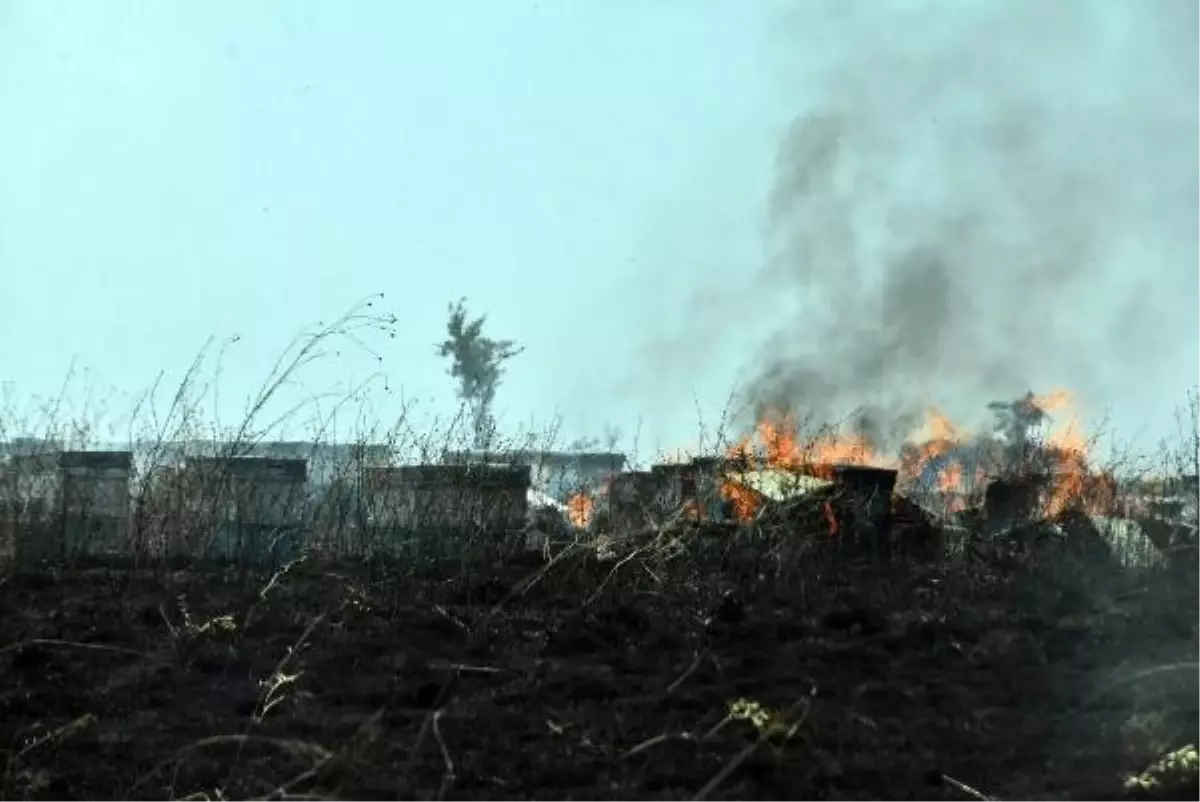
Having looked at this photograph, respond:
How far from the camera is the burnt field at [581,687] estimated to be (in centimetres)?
316

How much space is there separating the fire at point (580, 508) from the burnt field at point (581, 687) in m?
2.77

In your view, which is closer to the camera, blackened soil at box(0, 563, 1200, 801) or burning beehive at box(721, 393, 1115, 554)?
blackened soil at box(0, 563, 1200, 801)

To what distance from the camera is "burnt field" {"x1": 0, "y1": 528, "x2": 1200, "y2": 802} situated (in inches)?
124

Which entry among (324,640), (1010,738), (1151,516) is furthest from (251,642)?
(1151,516)

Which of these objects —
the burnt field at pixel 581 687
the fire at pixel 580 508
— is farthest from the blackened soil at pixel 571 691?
the fire at pixel 580 508

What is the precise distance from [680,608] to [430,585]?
1.12m

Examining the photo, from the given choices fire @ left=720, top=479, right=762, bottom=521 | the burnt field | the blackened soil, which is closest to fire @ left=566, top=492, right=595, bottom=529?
fire @ left=720, top=479, right=762, bottom=521

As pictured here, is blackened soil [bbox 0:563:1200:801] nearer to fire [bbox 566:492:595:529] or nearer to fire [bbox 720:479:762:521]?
fire [bbox 720:479:762:521]

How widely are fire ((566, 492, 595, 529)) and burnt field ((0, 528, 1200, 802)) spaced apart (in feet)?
9.09

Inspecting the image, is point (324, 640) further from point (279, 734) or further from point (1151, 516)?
point (1151, 516)

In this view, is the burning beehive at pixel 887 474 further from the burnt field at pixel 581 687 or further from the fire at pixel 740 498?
the burnt field at pixel 581 687

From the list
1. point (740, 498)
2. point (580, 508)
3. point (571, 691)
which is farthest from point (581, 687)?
point (580, 508)

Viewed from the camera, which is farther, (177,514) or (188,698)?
(177,514)

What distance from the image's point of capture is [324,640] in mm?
4473
